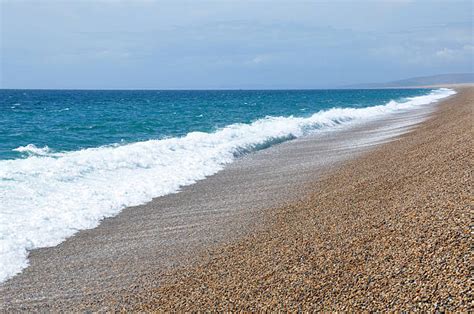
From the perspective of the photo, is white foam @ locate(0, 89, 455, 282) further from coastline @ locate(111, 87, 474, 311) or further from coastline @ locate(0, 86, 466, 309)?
coastline @ locate(111, 87, 474, 311)

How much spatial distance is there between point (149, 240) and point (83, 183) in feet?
18.0

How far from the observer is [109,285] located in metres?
6.71

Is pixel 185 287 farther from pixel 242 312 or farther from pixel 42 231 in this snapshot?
pixel 42 231

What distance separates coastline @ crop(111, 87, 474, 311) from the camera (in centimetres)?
510

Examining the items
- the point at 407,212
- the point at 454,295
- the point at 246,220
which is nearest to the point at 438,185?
the point at 407,212

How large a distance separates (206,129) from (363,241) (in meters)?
23.7

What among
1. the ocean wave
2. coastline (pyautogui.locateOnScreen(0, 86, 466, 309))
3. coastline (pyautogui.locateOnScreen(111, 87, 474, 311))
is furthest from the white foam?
coastline (pyautogui.locateOnScreen(111, 87, 474, 311))

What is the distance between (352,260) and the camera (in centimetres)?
605

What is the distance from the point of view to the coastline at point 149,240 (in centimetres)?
661

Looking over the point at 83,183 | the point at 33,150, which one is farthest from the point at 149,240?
the point at 33,150

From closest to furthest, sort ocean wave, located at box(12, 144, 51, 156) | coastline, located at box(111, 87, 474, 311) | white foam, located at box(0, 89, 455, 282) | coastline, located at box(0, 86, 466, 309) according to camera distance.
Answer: coastline, located at box(111, 87, 474, 311) < coastline, located at box(0, 86, 466, 309) < white foam, located at box(0, 89, 455, 282) < ocean wave, located at box(12, 144, 51, 156)

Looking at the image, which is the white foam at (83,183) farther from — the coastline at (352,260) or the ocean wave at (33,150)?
the coastline at (352,260)

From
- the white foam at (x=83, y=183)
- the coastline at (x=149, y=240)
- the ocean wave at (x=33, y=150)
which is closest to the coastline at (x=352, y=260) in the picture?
the coastline at (x=149, y=240)

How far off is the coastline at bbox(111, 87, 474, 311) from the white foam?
3.11m
